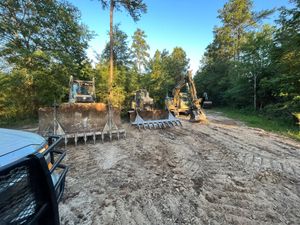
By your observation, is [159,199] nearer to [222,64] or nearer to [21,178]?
[21,178]

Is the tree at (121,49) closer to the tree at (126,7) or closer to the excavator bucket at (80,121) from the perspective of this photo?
the tree at (126,7)

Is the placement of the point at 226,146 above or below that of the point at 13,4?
below

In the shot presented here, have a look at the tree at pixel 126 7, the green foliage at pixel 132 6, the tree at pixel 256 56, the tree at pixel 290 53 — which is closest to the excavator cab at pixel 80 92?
the tree at pixel 126 7

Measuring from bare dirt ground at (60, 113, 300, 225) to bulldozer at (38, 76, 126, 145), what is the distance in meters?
0.75

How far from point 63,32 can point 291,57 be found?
13.0 meters

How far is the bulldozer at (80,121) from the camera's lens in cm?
544

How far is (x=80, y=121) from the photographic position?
19.2 feet

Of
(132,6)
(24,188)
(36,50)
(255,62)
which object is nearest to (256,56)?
(255,62)

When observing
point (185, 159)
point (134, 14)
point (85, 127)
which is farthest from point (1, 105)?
point (185, 159)

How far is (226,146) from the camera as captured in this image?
5.34m

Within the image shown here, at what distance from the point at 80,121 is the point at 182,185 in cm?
415

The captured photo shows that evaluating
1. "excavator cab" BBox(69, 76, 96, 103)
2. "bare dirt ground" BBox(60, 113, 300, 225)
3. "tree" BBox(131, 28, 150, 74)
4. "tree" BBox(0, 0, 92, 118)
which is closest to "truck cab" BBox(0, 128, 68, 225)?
"bare dirt ground" BBox(60, 113, 300, 225)

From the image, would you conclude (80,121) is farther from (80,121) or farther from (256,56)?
(256,56)

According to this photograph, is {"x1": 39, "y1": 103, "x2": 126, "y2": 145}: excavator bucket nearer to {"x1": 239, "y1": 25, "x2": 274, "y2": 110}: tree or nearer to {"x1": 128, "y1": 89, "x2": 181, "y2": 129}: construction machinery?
{"x1": 128, "y1": 89, "x2": 181, "y2": 129}: construction machinery
